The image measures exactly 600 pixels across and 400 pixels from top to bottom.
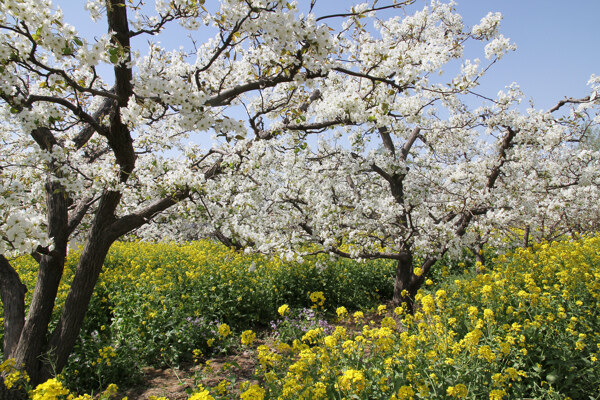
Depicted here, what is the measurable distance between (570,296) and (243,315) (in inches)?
196

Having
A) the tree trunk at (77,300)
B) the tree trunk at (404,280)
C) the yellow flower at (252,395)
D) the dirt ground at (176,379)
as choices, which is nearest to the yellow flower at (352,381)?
the yellow flower at (252,395)

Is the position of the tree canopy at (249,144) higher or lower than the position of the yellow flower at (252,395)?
Answer: higher

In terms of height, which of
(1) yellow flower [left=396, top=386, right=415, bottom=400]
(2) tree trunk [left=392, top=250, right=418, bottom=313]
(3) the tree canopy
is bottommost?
(1) yellow flower [left=396, top=386, right=415, bottom=400]

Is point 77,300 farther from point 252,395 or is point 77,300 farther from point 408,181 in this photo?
point 408,181

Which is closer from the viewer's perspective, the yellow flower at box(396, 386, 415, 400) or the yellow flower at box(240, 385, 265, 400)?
the yellow flower at box(240, 385, 265, 400)

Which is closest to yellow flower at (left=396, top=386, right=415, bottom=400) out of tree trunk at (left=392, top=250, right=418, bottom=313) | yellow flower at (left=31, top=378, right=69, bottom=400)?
yellow flower at (left=31, top=378, right=69, bottom=400)

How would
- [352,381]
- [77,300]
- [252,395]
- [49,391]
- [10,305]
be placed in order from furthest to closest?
[77,300], [10,305], [352,381], [252,395], [49,391]

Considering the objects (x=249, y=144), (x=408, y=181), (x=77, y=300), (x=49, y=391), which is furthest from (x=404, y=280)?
(x=49, y=391)

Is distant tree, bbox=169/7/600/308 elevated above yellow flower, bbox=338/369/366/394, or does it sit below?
above

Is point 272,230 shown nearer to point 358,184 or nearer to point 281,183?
point 281,183

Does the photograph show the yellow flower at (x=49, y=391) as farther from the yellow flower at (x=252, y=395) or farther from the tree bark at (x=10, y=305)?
the tree bark at (x=10, y=305)

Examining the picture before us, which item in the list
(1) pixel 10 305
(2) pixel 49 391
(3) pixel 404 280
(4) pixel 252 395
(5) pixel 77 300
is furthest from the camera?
(3) pixel 404 280

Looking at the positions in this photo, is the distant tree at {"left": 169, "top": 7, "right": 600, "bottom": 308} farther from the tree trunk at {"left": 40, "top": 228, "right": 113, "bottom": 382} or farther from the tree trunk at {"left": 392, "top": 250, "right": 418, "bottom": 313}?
the tree trunk at {"left": 40, "top": 228, "right": 113, "bottom": 382}

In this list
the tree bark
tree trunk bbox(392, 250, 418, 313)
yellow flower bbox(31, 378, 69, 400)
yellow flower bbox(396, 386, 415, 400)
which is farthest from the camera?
tree trunk bbox(392, 250, 418, 313)
